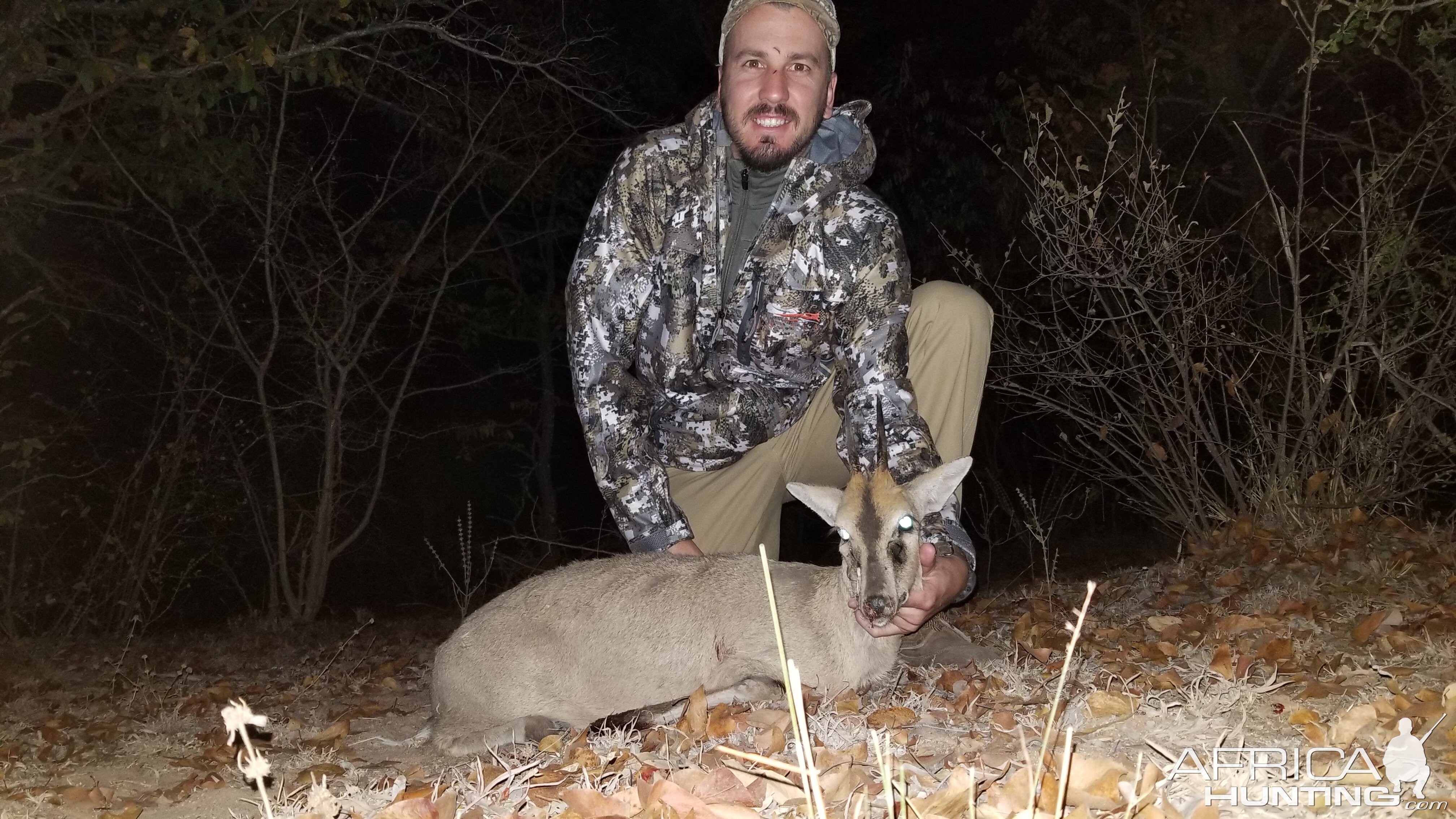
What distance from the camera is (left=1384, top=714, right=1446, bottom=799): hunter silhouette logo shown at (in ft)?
8.52

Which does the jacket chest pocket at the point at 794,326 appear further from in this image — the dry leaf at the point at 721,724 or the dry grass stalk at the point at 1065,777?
the dry grass stalk at the point at 1065,777

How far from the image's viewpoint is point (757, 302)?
559cm

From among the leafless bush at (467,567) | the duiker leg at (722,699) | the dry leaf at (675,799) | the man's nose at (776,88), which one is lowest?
the leafless bush at (467,567)

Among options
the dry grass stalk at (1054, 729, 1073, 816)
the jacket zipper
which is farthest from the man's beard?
the dry grass stalk at (1054, 729, 1073, 816)

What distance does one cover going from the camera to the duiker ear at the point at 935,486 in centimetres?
448

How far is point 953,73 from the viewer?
699 inches

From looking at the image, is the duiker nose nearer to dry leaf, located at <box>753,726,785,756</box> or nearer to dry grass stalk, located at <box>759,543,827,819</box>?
dry leaf, located at <box>753,726,785,756</box>

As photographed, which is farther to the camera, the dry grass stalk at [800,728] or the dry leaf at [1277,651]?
the dry leaf at [1277,651]

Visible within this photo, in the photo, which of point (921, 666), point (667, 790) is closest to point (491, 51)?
point (921, 666)

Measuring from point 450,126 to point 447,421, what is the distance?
11581 mm

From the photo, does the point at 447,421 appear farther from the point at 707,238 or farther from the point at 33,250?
the point at 707,238

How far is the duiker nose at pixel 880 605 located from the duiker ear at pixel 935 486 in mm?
461

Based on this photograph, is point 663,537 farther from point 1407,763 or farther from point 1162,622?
point 1407,763

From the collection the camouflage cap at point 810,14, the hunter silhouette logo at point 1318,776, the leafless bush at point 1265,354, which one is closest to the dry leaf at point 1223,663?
the hunter silhouette logo at point 1318,776
